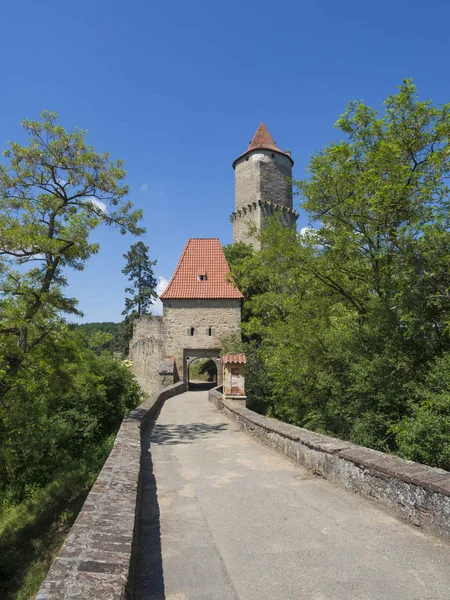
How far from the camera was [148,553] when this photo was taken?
139 inches

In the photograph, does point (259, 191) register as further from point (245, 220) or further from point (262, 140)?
point (262, 140)

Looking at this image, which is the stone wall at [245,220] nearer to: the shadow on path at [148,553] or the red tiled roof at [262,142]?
the red tiled roof at [262,142]

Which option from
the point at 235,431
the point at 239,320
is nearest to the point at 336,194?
the point at 235,431

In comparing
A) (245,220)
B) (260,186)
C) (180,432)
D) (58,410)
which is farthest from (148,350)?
(260,186)

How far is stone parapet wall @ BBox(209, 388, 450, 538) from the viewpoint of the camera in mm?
3627

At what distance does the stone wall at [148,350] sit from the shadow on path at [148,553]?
21411 mm

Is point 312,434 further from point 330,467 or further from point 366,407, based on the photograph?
point 366,407

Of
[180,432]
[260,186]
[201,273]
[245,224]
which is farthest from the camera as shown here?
[245,224]

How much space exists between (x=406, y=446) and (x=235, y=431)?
4524mm

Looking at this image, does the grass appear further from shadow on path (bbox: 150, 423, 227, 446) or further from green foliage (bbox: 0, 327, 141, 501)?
shadow on path (bbox: 150, 423, 227, 446)

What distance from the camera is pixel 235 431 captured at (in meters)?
10.1

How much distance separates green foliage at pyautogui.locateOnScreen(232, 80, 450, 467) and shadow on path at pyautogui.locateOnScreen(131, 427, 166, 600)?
13.6 ft

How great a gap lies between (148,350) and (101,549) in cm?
2528

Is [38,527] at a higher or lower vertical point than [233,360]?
lower
